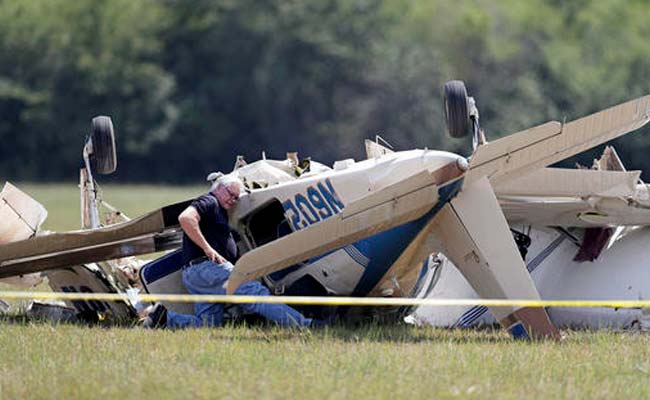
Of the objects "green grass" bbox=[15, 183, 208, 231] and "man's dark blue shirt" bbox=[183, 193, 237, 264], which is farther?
"green grass" bbox=[15, 183, 208, 231]

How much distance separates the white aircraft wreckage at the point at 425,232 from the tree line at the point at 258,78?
42047 mm

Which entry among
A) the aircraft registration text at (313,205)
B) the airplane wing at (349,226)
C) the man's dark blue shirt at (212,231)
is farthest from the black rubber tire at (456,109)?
the man's dark blue shirt at (212,231)

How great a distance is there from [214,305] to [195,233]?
0.69 metres

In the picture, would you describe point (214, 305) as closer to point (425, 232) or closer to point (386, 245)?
point (386, 245)

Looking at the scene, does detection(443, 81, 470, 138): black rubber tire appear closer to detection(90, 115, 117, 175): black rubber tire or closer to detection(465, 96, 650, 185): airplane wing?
detection(465, 96, 650, 185): airplane wing

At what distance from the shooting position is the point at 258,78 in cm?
6362

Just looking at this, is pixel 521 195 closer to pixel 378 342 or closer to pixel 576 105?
pixel 378 342

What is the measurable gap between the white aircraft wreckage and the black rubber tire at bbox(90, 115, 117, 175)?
14 millimetres

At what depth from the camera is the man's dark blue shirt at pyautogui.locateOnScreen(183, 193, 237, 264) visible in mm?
13617

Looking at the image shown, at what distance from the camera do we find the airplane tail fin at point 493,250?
12633 millimetres

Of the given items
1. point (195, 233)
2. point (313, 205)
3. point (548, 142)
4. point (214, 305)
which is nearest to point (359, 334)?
point (313, 205)

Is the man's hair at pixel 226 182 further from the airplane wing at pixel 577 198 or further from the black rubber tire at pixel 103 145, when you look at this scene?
the airplane wing at pixel 577 198


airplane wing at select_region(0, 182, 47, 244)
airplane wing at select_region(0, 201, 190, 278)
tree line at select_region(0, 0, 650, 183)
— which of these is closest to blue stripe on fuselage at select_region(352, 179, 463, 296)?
airplane wing at select_region(0, 201, 190, 278)

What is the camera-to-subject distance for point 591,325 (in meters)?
14.0
